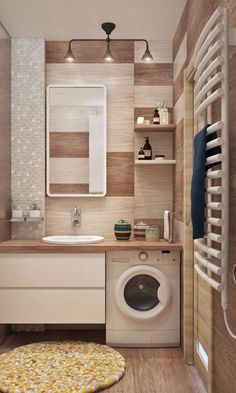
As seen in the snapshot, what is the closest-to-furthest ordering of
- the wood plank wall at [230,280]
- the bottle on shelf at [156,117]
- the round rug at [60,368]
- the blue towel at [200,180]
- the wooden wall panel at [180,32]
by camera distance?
the wood plank wall at [230,280], the blue towel at [200,180], the round rug at [60,368], the wooden wall panel at [180,32], the bottle on shelf at [156,117]

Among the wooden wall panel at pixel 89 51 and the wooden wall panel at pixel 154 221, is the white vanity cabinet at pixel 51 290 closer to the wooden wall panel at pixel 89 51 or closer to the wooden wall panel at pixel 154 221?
the wooden wall panel at pixel 154 221

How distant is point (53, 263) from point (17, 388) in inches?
37.6

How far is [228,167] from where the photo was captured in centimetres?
163

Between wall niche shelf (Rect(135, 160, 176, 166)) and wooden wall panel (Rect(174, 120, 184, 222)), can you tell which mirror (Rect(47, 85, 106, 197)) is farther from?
wooden wall panel (Rect(174, 120, 184, 222))

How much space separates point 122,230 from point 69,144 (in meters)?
0.96

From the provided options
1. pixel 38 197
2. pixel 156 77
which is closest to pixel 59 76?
pixel 156 77

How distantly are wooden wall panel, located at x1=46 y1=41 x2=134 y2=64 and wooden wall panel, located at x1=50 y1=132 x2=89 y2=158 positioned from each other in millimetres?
694

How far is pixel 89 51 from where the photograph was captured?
3.63 m

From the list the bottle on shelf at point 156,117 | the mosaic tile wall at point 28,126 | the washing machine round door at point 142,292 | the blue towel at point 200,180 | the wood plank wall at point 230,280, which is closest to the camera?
the wood plank wall at point 230,280

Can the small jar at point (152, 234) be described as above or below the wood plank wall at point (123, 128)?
below

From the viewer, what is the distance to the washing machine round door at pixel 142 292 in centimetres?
309

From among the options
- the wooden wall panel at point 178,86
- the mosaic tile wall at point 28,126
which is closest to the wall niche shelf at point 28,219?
the mosaic tile wall at point 28,126

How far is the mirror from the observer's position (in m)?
3.61

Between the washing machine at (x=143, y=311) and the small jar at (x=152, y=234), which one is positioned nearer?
the washing machine at (x=143, y=311)
